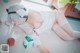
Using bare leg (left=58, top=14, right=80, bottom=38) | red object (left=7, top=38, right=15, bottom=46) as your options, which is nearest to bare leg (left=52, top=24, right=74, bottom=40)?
bare leg (left=58, top=14, right=80, bottom=38)

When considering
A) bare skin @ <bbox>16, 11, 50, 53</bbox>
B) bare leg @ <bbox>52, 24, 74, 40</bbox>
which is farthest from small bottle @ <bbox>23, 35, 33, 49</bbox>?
bare leg @ <bbox>52, 24, 74, 40</bbox>

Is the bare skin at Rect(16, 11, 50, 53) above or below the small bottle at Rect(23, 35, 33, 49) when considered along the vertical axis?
above

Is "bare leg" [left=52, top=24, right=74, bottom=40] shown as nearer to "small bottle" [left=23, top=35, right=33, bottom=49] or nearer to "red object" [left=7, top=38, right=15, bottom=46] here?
"small bottle" [left=23, top=35, right=33, bottom=49]

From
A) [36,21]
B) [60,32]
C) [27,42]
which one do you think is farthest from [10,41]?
[60,32]

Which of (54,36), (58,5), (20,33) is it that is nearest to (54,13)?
(58,5)

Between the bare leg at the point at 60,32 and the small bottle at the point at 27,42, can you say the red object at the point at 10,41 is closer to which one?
the small bottle at the point at 27,42

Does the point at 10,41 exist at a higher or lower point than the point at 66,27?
lower

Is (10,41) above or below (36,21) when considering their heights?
below

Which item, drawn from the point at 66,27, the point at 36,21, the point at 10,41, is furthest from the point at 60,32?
the point at 10,41

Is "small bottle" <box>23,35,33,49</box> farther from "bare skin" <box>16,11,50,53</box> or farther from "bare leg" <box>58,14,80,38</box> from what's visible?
"bare leg" <box>58,14,80,38</box>

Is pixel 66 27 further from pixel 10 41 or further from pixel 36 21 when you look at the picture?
pixel 10 41

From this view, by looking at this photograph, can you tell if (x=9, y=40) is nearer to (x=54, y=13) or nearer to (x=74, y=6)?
(x=54, y=13)

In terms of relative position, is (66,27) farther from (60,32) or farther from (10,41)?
(10,41)

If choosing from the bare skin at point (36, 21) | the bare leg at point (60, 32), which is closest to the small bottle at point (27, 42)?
the bare skin at point (36, 21)
